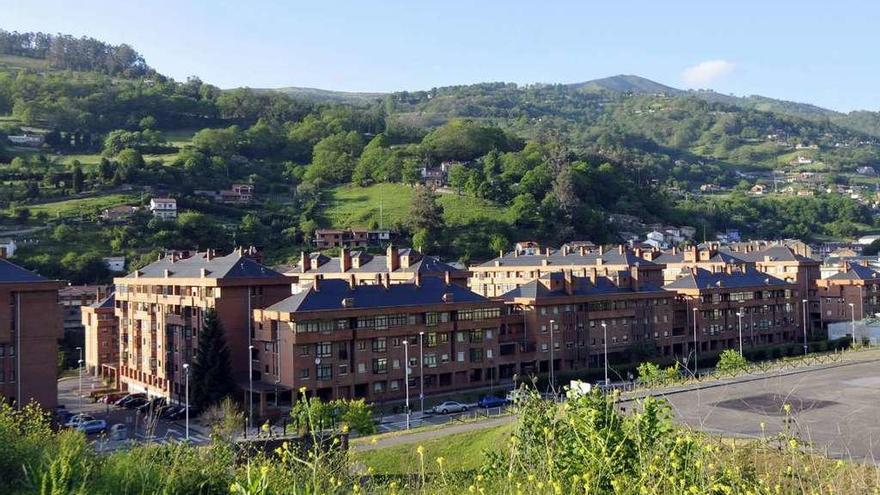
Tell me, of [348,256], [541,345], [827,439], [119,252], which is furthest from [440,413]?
[119,252]

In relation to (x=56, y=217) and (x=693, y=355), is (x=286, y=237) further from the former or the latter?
(x=693, y=355)

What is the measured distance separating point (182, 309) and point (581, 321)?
22258 mm

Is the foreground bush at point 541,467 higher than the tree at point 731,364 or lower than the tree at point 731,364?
higher

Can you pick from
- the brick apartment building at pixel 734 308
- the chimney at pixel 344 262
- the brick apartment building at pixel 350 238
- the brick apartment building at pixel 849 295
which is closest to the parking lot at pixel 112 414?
the chimney at pixel 344 262

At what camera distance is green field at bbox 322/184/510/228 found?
3169 inches

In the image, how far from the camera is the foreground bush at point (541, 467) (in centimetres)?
751

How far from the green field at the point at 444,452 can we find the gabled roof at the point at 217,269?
15120mm

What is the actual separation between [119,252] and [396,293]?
32708mm

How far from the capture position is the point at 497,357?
42.8 metres

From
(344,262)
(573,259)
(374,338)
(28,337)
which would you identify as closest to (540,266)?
(573,259)

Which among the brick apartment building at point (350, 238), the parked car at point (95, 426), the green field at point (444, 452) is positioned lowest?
the parked car at point (95, 426)

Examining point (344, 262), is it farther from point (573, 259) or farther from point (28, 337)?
point (28, 337)

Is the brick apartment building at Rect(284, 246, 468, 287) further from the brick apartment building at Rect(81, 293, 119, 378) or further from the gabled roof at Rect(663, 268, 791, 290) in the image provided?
the gabled roof at Rect(663, 268, 791, 290)

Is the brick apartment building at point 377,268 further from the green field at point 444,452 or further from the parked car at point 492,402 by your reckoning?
the green field at point 444,452
